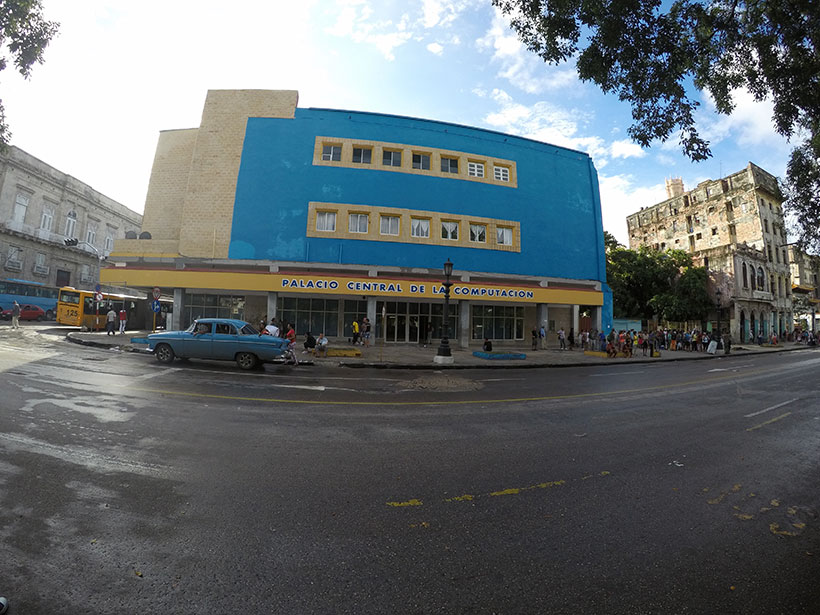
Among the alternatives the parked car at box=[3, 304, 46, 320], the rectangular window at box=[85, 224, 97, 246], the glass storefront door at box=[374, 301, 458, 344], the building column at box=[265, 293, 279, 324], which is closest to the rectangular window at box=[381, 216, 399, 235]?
the glass storefront door at box=[374, 301, 458, 344]

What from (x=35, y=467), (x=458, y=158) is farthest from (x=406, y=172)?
(x=35, y=467)

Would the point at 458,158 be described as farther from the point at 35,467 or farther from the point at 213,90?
the point at 35,467

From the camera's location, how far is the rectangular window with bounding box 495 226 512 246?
83.7ft

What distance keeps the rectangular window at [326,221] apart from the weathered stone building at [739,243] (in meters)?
39.6

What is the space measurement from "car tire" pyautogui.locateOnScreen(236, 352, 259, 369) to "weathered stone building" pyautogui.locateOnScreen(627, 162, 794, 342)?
44567 millimetres

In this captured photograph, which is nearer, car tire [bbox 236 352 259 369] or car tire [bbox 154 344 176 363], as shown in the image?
car tire [bbox 236 352 259 369]

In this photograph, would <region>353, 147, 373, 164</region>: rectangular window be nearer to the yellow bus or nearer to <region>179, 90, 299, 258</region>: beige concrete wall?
<region>179, 90, 299, 258</region>: beige concrete wall

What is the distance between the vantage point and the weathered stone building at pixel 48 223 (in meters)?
33.4

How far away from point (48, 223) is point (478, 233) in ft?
152

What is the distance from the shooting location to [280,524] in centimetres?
293

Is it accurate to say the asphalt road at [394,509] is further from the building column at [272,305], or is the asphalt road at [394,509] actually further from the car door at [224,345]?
the building column at [272,305]

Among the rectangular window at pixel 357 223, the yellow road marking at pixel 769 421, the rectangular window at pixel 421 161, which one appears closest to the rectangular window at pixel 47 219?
the rectangular window at pixel 357 223

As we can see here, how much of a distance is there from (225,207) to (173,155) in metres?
7.31

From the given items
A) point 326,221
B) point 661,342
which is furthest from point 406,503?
point 661,342
